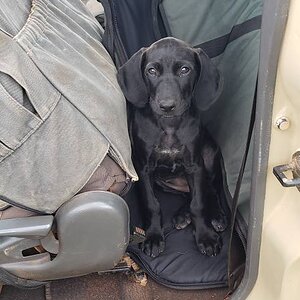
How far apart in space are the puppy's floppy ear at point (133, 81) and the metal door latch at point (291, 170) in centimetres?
65

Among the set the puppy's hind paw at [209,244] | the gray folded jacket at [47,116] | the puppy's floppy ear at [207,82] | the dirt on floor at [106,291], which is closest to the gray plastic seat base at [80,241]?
the gray folded jacket at [47,116]

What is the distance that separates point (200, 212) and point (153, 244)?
19 cm

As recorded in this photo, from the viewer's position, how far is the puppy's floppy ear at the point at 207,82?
1.73 m

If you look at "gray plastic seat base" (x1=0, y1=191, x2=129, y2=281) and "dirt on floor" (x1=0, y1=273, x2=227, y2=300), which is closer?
"gray plastic seat base" (x1=0, y1=191, x2=129, y2=281)

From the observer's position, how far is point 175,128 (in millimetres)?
1812

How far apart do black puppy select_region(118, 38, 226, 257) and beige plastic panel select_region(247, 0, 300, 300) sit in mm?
491

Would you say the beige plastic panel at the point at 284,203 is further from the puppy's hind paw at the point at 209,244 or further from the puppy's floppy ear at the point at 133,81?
the puppy's floppy ear at the point at 133,81

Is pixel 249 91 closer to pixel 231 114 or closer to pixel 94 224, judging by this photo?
pixel 231 114

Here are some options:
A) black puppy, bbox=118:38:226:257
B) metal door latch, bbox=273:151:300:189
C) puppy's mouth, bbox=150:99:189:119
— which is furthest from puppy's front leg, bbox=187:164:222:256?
metal door latch, bbox=273:151:300:189

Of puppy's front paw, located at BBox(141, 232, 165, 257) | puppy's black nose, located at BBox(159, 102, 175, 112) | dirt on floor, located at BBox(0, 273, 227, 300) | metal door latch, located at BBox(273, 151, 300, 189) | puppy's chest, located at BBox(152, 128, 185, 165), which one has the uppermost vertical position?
metal door latch, located at BBox(273, 151, 300, 189)

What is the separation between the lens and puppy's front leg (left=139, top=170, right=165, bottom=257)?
1.84m

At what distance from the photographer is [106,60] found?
1714 mm

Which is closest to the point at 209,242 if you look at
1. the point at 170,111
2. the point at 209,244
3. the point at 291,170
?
the point at 209,244

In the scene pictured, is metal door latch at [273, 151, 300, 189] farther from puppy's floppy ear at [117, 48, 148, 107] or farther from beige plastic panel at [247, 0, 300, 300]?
puppy's floppy ear at [117, 48, 148, 107]
